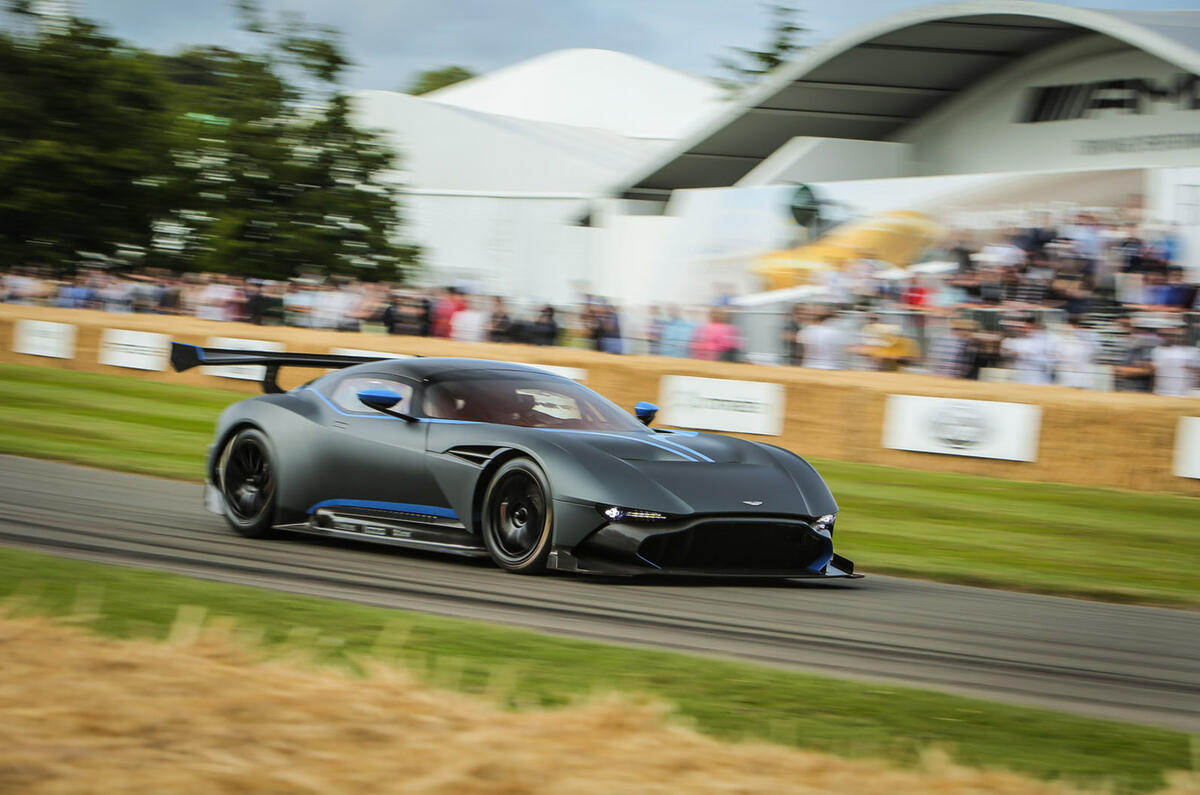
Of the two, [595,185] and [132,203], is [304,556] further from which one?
[595,185]

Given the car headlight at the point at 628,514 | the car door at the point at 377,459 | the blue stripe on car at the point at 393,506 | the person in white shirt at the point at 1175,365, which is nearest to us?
the car headlight at the point at 628,514

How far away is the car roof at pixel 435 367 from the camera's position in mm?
8336

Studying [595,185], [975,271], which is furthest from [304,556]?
[595,185]

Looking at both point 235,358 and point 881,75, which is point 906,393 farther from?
point 881,75

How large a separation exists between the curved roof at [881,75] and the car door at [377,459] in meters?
19.0

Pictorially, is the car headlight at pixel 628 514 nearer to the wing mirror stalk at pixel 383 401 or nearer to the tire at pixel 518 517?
the tire at pixel 518 517

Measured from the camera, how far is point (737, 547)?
24.4ft

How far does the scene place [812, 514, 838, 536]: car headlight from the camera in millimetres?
7668

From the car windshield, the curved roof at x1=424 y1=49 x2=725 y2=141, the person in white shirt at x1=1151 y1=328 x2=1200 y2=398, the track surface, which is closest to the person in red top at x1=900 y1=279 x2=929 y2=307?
the person in white shirt at x1=1151 y1=328 x2=1200 y2=398

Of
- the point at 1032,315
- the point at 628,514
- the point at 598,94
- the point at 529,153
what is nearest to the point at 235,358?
the point at 628,514

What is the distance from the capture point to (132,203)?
3916 cm

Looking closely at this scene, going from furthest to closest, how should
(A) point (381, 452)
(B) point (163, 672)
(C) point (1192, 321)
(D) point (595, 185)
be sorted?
1. (D) point (595, 185)
2. (C) point (1192, 321)
3. (A) point (381, 452)
4. (B) point (163, 672)

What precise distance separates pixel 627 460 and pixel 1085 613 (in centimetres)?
256

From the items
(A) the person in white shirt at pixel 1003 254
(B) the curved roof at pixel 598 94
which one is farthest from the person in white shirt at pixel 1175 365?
(B) the curved roof at pixel 598 94
